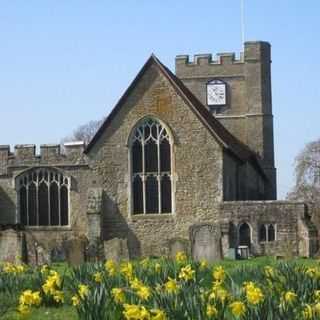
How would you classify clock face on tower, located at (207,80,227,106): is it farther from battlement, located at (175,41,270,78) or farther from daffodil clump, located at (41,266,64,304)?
daffodil clump, located at (41,266,64,304)

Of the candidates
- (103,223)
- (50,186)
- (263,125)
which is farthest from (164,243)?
(263,125)

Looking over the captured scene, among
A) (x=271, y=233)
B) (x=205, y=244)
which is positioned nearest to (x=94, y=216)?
(x=271, y=233)

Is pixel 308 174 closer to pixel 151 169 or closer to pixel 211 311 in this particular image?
pixel 151 169

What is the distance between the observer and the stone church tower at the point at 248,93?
46688 mm

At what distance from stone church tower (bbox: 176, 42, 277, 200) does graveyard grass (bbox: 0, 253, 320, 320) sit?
105ft

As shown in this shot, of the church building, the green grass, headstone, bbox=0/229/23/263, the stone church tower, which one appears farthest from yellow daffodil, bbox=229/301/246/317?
the stone church tower

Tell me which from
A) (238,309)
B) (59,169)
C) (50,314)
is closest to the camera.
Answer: (238,309)

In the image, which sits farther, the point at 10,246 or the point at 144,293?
the point at 10,246

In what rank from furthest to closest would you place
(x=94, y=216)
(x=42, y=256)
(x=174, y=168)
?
(x=174, y=168) → (x=94, y=216) → (x=42, y=256)

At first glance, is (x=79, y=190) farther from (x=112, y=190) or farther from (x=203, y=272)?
(x=203, y=272)

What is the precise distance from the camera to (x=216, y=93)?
48469mm

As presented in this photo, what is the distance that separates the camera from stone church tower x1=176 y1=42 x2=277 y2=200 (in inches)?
1838

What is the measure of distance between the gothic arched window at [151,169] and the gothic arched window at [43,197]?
3114 mm

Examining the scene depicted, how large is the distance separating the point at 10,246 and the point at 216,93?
2646cm
